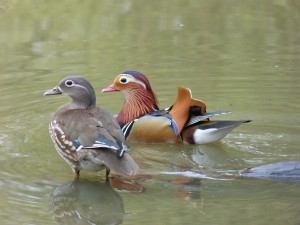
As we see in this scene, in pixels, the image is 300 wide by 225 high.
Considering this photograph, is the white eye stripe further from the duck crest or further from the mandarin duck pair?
the duck crest

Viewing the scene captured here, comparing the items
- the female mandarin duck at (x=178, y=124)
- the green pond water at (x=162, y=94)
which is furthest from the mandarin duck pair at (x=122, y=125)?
the green pond water at (x=162, y=94)

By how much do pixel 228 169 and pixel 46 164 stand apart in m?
1.65

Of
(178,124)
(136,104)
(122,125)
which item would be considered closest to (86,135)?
(178,124)

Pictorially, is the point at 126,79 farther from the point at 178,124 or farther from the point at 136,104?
the point at 178,124

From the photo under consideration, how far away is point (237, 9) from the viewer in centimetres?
1505

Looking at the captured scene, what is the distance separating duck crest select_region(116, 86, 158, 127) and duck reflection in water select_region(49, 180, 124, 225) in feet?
5.97

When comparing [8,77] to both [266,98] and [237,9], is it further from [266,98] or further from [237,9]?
[237,9]

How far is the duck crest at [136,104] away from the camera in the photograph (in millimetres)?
9391

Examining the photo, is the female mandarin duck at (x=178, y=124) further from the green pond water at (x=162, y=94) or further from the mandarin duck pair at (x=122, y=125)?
the green pond water at (x=162, y=94)

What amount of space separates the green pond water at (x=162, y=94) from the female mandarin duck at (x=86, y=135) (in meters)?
0.24

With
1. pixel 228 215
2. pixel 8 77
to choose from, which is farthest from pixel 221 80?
pixel 228 215

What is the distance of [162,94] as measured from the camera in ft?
34.6

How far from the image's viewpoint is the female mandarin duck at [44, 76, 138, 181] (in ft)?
23.8

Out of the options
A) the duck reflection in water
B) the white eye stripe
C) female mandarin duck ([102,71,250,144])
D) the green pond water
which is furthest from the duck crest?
the duck reflection in water
